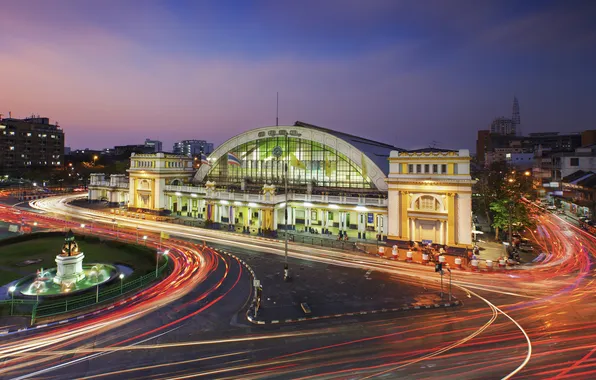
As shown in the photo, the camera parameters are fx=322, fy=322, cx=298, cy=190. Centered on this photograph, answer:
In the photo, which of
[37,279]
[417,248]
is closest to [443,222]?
[417,248]

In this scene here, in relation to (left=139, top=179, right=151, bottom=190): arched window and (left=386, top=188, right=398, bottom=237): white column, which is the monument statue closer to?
(left=386, top=188, right=398, bottom=237): white column

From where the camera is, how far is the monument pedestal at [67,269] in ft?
96.4

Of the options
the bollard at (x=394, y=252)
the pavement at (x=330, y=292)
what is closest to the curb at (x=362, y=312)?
the pavement at (x=330, y=292)

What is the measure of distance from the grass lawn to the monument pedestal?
4.60 metres

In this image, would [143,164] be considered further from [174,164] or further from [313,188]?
[313,188]

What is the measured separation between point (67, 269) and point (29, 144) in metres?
180

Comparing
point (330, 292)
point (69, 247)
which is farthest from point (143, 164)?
point (330, 292)

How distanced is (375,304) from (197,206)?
54643 mm

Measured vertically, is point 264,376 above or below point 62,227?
below

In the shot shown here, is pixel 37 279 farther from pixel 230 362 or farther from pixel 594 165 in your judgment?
pixel 594 165

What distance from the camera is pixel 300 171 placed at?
6525 centimetres

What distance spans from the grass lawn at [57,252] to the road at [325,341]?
932 cm

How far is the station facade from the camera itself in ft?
144

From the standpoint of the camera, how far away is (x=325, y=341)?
62.2 ft
